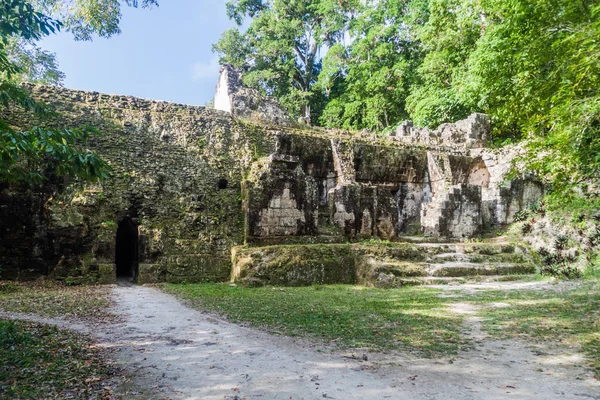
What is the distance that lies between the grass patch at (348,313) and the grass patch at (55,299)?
1.71 m

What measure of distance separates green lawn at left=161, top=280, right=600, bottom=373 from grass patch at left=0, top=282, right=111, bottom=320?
1.72 meters

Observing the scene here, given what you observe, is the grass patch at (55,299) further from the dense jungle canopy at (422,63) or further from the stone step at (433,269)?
the stone step at (433,269)

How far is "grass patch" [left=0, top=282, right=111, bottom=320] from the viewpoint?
6944mm

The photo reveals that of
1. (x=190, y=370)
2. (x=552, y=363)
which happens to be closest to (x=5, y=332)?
(x=190, y=370)

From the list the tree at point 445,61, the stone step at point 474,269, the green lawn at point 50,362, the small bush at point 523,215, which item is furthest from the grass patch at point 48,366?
the tree at point 445,61

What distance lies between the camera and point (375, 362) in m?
4.17

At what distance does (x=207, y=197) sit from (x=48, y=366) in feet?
32.6

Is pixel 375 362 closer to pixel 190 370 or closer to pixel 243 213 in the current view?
pixel 190 370

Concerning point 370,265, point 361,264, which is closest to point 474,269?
point 370,265

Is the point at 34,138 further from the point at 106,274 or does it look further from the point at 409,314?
the point at 106,274

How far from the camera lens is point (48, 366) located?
388 centimetres

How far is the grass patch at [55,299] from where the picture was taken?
6.94 meters

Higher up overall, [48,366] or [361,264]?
[361,264]

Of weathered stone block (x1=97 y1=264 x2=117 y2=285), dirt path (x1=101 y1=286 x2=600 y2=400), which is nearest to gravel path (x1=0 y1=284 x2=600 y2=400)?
dirt path (x1=101 y1=286 x2=600 y2=400)
